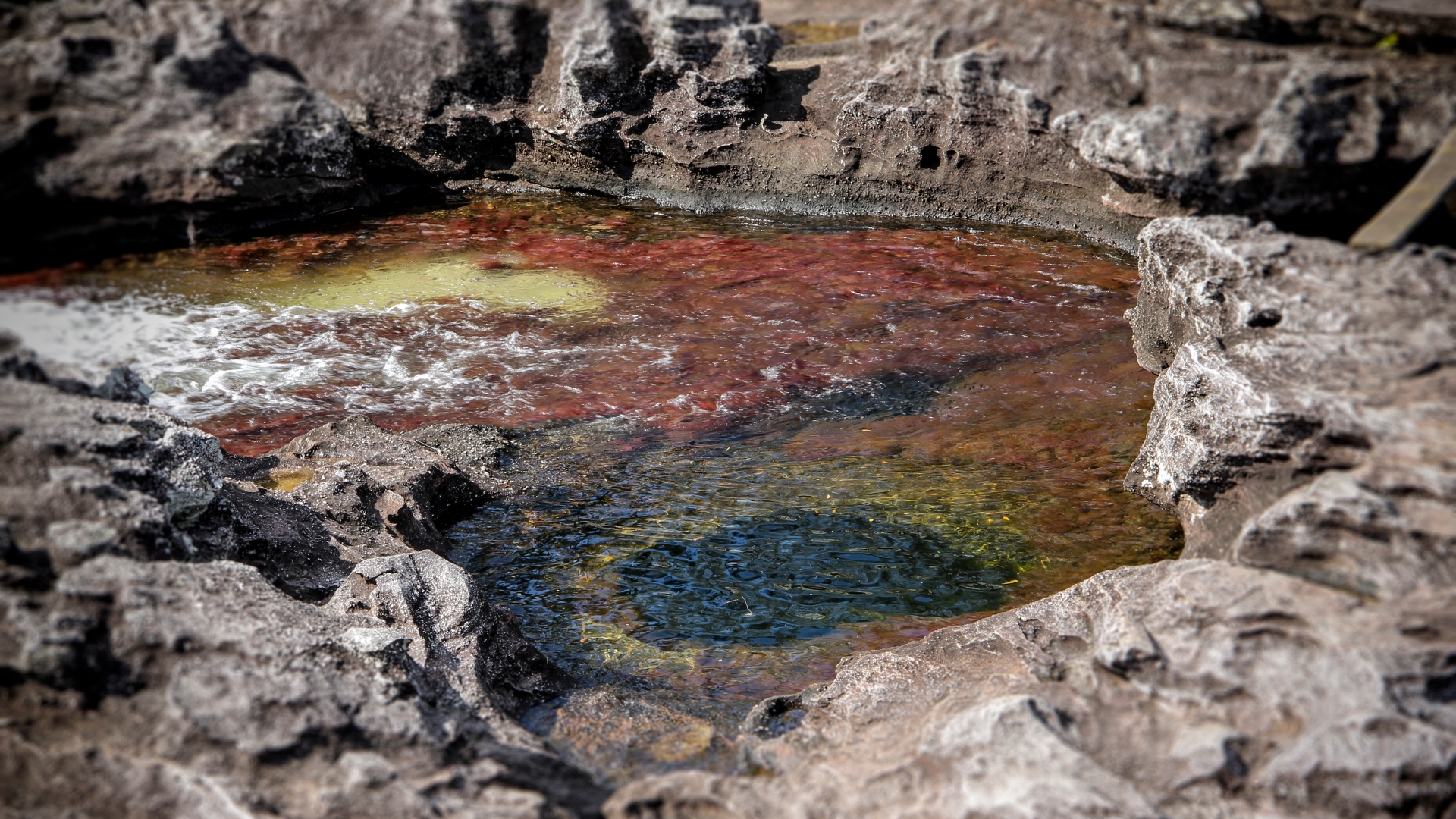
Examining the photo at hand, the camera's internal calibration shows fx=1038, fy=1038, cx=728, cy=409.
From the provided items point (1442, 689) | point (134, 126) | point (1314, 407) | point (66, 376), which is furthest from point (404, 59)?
point (1442, 689)

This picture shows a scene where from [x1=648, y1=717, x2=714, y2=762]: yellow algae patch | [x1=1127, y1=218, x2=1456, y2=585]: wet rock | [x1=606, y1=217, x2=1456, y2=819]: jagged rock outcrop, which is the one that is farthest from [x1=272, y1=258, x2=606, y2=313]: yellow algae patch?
[x1=1127, y1=218, x2=1456, y2=585]: wet rock

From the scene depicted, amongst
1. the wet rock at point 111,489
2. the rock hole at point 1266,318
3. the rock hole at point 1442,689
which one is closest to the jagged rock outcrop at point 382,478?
the wet rock at point 111,489

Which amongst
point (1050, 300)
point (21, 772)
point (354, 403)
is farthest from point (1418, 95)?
point (354, 403)

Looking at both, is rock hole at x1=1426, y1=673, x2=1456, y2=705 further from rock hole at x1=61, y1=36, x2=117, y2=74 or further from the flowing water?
rock hole at x1=61, y1=36, x2=117, y2=74

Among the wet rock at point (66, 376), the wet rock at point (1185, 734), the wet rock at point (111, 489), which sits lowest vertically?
the wet rock at point (1185, 734)

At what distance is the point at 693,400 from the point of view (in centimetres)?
616

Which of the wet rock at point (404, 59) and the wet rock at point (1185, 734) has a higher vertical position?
the wet rock at point (404, 59)

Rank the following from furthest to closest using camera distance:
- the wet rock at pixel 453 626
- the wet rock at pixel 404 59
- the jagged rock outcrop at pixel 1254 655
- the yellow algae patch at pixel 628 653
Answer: the yellow algae patch at pixel 628 653 < the wet rock at pixel 453 626 < the wet rock at pixel 404 59 < the jagged rock outcrop at pixel 1254 655

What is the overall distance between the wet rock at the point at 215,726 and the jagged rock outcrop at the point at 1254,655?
0.44 metres

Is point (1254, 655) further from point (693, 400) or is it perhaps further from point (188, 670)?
point (693, 400)

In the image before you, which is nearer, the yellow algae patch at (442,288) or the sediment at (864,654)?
the sediment at (864,654)

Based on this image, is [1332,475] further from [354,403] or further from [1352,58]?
[354,403]

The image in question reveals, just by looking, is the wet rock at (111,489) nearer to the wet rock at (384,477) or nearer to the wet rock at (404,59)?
the wet rock at (384,477)

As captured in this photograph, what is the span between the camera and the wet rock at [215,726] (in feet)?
7.63
